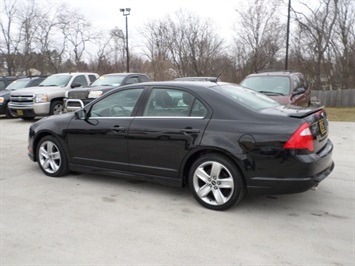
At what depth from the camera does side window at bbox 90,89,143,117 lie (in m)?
4.62

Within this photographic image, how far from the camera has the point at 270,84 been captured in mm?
9180

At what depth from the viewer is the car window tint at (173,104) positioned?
4094 millimetres

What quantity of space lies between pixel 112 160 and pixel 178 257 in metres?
2.10

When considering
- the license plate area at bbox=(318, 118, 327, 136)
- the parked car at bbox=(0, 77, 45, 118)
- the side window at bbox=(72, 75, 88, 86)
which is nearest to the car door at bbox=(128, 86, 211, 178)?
the license plate area at bbox=(318, 118, 327, 136)

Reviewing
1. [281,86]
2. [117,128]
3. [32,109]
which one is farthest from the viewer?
[32,109]

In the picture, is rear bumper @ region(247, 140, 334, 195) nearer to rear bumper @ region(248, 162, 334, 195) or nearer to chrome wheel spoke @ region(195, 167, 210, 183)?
rear bumper @ region(248, 162, 334, 195)

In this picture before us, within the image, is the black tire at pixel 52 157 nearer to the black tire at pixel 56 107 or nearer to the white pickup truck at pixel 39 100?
the white pickup truck at pixel 39 100

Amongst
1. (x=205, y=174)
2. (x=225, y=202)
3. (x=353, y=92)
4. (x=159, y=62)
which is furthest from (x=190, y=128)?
(x=159, y=62)

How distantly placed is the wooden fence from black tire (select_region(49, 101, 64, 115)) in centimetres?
1403

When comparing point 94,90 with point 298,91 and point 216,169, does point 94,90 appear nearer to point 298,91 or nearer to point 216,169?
point 298,91

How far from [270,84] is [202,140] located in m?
5.99

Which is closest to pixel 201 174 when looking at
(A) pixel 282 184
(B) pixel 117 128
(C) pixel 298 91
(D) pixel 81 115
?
(A) pixel 282 184

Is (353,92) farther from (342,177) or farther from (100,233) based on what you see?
(100,233)

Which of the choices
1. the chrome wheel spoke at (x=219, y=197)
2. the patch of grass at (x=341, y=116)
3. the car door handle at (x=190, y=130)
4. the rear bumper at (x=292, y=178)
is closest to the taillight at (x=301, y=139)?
the rear bumper at (x=292, y=178)
